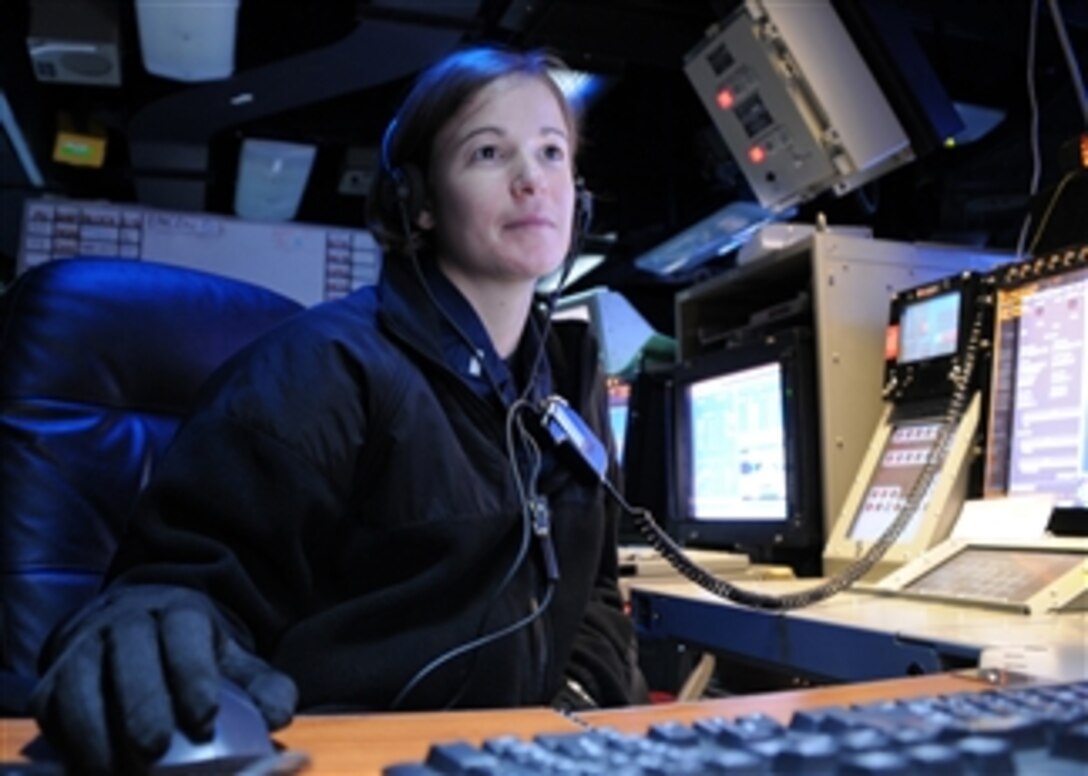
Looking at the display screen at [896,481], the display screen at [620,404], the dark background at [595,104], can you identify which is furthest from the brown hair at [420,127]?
the dark background at [595,104]

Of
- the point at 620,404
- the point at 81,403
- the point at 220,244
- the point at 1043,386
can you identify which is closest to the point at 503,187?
the point at 81,403

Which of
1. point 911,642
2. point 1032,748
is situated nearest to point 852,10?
point 911,642

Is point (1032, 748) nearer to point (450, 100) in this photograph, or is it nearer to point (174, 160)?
point (450, 100)

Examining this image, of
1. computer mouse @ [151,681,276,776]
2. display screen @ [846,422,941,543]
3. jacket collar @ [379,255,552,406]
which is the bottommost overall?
computer mouse @ [151,681,276,776]

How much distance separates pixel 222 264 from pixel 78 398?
2699 mm

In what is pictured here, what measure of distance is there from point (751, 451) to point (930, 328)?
511mm

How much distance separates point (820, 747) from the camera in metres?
0.46

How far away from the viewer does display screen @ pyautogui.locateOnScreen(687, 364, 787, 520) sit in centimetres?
219

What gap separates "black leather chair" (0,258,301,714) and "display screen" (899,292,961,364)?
122cm

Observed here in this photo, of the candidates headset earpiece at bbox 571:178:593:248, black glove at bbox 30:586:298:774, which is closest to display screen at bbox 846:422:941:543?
headset earpiece at bbox 571:178:593:248

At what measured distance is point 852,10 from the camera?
9.37 feet

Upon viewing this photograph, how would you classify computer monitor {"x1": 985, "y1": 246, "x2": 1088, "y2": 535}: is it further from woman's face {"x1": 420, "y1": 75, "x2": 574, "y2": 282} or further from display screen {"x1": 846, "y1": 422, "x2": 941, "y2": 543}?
woman's face {"x1": 420, "y1": 75, "x2": 574, "y2": 282}

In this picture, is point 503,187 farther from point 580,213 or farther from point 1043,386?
point 1043,386

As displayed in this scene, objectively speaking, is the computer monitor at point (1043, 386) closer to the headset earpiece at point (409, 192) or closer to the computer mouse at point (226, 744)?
the headset earpiece at point (409, 192)
